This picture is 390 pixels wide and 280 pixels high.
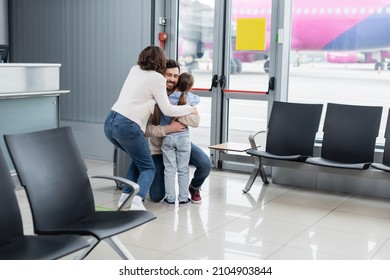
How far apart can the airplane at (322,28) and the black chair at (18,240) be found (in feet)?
13.3

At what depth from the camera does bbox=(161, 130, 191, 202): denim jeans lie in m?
4.94

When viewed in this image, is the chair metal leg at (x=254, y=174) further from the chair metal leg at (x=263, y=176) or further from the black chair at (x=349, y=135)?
the black chair at (x=349, y=135)

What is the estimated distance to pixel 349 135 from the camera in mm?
5391

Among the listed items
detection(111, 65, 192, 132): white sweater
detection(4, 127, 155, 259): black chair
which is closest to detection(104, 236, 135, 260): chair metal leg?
detection(4, 127, 155, 259): black chair

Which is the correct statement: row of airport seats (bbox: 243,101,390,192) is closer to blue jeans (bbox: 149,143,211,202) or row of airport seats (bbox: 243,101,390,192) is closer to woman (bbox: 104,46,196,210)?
blue jeans (bbox: 149,143,211,202)

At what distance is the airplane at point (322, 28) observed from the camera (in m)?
5.88

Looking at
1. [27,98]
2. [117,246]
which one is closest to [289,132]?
[27,98]

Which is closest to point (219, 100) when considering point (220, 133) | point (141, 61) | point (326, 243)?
point (220, 133)

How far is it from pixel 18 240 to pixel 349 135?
11.3ft

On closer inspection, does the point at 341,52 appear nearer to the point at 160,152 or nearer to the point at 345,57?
the point at 345,57

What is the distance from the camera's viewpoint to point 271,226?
4492mm

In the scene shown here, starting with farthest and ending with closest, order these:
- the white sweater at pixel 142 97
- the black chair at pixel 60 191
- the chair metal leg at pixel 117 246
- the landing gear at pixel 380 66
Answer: the landing gear at pixel 380 66
the white sweater at pixel 142 97
the chair metal leg at pixel 117 246
the black chair at pixel 60 191

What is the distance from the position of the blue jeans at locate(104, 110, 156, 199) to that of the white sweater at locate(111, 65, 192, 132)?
0.06 m

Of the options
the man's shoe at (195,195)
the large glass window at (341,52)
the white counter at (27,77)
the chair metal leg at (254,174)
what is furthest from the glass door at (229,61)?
the white counter at (27,77)
